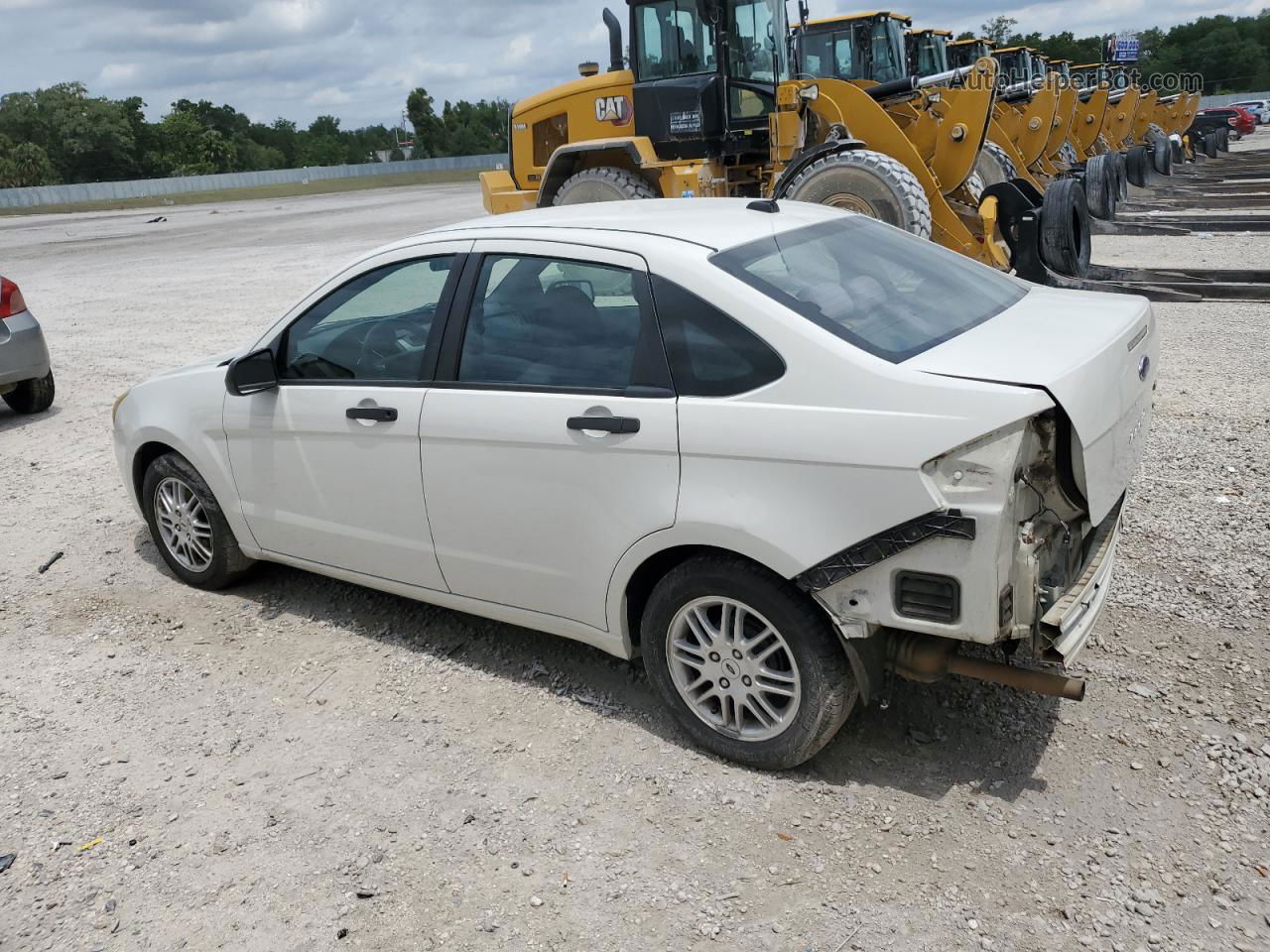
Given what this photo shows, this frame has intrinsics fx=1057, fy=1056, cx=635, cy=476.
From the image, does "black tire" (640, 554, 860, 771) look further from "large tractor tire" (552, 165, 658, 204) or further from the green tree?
the green tree

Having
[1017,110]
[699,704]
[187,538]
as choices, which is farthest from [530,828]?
[1017,110]

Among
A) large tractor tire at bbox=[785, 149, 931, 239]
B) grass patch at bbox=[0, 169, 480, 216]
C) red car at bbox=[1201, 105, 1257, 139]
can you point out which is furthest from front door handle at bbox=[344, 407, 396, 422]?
grass patch at bbox=[0, 169, 480, 216]

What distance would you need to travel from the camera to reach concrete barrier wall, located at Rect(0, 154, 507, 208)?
66375mm

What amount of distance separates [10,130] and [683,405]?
116 m

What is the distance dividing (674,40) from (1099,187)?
8.14 meters

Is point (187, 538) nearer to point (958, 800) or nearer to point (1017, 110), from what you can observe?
point (958, 800)

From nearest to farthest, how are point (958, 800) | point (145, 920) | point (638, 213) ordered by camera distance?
point (145, 920) → point (958, 800) → point (638, 213)

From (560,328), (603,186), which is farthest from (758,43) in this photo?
(560,328)

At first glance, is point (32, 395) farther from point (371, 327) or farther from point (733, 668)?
point (733, 668)

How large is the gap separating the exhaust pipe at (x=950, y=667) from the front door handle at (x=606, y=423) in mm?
1020

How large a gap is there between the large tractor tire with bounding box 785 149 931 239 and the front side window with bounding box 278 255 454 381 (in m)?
7.34

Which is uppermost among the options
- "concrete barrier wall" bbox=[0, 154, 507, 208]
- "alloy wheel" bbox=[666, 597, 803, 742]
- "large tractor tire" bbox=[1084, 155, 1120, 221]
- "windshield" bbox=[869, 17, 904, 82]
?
"concrete barrier wall" bbox=[0, 154, 507, 208]

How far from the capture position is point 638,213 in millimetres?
3988

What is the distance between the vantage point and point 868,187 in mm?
10953
